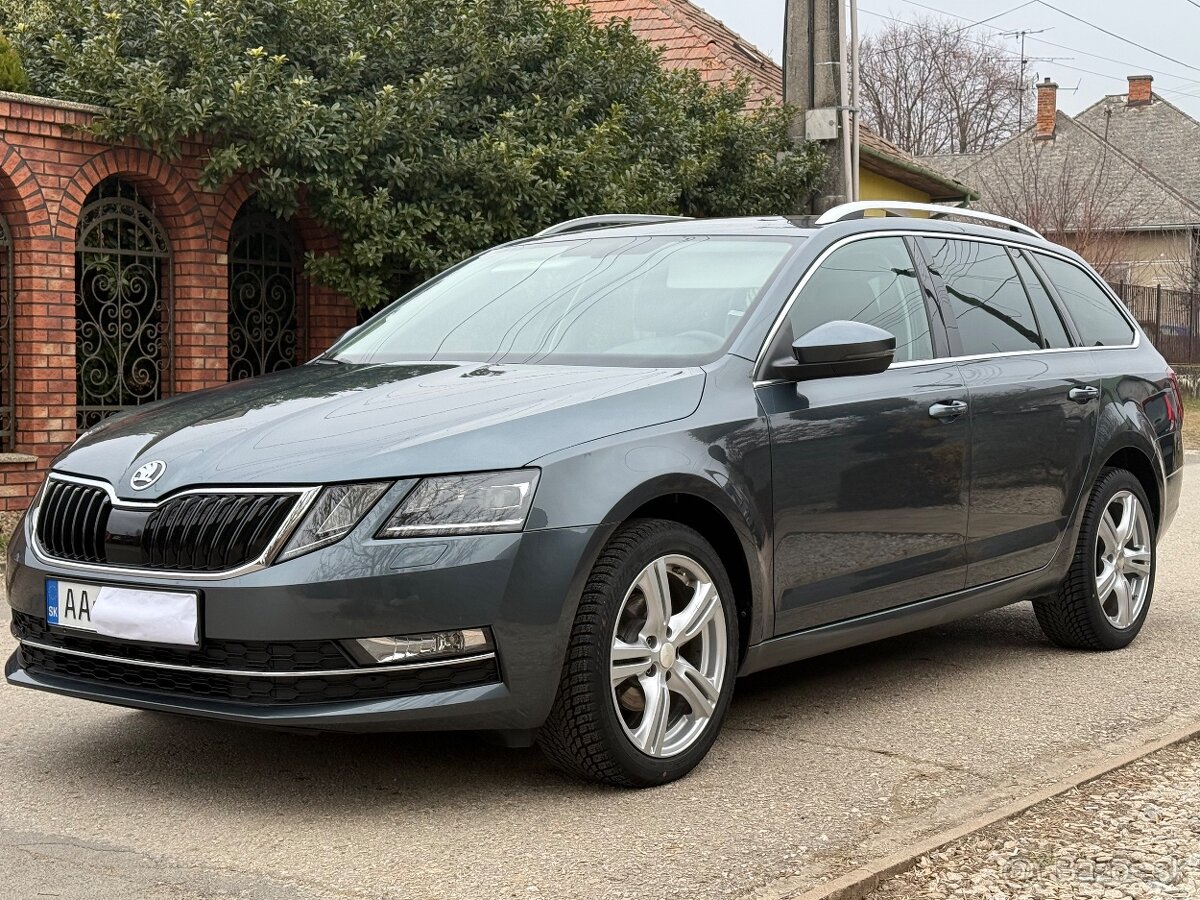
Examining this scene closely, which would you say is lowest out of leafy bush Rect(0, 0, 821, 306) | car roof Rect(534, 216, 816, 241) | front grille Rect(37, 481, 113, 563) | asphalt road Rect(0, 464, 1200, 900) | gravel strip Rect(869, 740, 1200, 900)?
gravel strip Rect(869, 740, 1200, 900)

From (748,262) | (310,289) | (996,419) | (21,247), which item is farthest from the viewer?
(310,289)

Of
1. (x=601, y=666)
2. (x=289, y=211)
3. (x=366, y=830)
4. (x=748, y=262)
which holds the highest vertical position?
(x=289, y=211)

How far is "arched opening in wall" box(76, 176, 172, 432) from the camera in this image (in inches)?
428

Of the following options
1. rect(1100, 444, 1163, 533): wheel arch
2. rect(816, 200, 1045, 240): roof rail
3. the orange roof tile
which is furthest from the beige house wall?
rect(816, 200, 1045, 240): roof rail

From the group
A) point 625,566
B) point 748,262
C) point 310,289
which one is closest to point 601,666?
point 625,566

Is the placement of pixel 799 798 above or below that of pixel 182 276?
below

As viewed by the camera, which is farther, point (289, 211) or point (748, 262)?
point (289, 211)

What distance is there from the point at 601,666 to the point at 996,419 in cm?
223

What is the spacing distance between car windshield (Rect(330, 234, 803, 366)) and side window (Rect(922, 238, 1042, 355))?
878mm

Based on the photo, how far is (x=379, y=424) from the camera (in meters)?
4.38

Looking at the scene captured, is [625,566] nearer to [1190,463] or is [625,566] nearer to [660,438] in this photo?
[660,438]

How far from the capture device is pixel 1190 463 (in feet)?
58.5

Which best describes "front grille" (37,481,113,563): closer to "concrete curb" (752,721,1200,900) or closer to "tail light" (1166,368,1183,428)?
"concrete curb" (752,721,1200,900)

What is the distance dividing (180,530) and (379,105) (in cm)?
699
